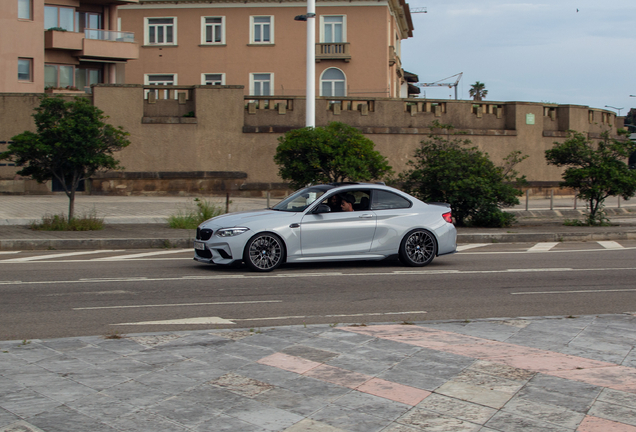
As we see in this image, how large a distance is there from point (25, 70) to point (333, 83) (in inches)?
705

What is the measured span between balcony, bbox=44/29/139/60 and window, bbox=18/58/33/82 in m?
1.46

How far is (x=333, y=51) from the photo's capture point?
1727 inches

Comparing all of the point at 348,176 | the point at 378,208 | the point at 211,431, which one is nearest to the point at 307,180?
the point at 348,176

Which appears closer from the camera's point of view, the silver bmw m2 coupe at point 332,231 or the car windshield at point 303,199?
the silver bmw m2 coupe at point 332,231

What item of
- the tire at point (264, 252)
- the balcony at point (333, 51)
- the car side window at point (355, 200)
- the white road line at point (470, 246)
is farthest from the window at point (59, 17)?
the tire at point (264, 252)

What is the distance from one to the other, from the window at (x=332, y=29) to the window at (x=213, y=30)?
6108 millimetres

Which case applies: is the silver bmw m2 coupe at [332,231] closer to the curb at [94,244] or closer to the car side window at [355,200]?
the car side window at [355,200]

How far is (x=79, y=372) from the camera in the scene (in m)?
5.75

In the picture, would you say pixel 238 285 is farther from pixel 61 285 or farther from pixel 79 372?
pixel 79 372

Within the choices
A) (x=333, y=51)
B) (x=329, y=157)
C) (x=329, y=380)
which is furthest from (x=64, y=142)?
(x=333, y=51)

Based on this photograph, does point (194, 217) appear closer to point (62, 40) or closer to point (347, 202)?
point (347, 202)

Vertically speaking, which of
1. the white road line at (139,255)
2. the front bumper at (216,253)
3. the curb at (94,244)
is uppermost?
the front bumper at (216,253)

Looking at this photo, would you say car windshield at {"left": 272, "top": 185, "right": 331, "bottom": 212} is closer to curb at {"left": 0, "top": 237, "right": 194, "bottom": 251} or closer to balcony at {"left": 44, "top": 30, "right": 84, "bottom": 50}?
curb at {"left": 0, "top": 237, "right": 194, "bottom": 251}

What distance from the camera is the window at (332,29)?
4409cm
